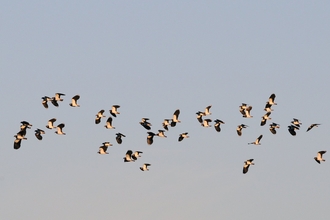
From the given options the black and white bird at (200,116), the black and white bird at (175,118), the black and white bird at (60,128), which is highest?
the black and white bird at (200,116)

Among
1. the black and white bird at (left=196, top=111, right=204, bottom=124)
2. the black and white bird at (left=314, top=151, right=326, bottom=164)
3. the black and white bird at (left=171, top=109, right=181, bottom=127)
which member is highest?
the black and white bird at (left=196, top=111, right=204, bottom=124)

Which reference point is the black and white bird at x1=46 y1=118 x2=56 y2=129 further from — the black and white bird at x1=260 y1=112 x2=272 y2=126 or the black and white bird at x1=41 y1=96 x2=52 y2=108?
the black and white bird at x1=260 y1=112 x2=272 y2=126

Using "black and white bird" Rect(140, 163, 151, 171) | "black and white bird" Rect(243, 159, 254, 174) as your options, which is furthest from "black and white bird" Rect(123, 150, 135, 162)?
"black and white bird" Rect(243, 159, 254, 174)

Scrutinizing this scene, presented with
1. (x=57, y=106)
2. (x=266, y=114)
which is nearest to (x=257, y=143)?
(x=266, y=114)

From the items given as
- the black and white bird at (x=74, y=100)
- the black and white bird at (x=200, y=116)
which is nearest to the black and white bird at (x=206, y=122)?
the black and white bird at (x=200, y=116)

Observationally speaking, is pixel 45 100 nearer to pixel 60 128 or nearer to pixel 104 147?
pixel 60 128

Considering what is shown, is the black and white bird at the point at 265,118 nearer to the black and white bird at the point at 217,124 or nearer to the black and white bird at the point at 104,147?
the black and white bird at the point at 217,124

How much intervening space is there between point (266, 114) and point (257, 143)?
10.7 ft

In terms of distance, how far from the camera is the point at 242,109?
10562cm

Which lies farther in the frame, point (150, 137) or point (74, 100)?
point (74, 100)

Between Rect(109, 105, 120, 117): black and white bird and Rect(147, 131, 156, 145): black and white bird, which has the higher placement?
Rect(109, 105, 120, 117): black and white bird

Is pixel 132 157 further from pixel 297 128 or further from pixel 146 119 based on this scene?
pixel 297 128

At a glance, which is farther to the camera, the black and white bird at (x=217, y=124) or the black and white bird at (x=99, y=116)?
the black and white bird at (x=217, y=124)

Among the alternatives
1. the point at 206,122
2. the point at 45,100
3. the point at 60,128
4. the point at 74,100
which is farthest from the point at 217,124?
the point at 45,100
